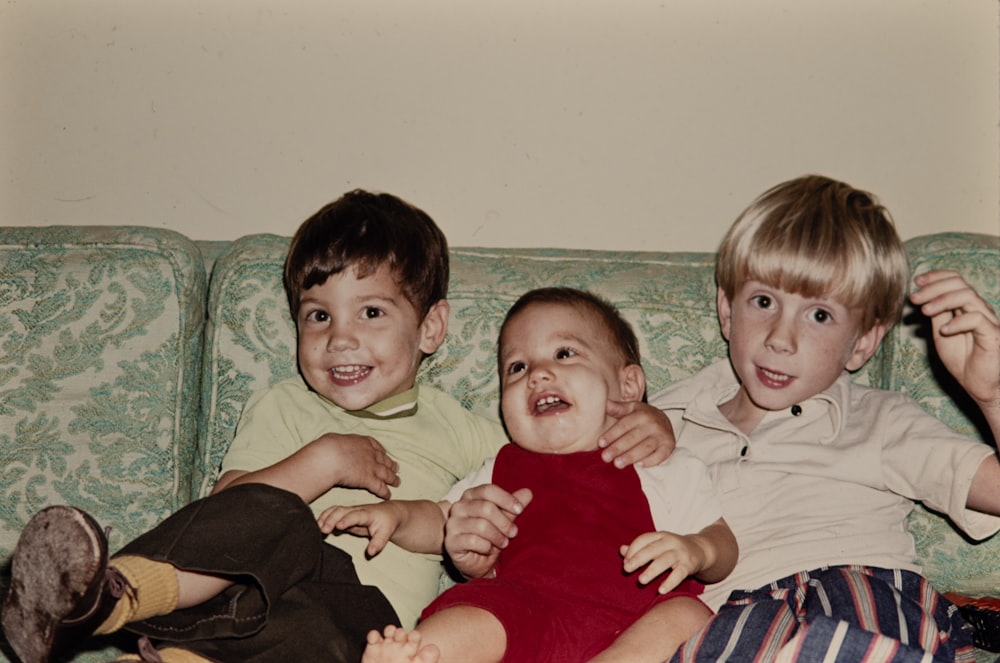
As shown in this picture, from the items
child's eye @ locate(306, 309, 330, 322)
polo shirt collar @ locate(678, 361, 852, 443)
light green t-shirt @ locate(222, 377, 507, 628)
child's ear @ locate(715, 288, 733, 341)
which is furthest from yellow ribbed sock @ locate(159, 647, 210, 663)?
child's ear @ locate(715, 288, 733, 341)

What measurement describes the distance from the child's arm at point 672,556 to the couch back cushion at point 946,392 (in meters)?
0.47

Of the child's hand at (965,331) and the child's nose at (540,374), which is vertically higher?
the child's hand at (965,331)

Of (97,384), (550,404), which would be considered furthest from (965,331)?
(97,384)

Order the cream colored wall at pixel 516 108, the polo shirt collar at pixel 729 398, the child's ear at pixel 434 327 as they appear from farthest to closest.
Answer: the cream colored wall at pixel 516 108 < the child's ear at pixel 434 327 < the polo shirt collar at pixel 729 398

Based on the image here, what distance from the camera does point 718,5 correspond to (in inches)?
89.7

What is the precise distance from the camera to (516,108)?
91.7 inches

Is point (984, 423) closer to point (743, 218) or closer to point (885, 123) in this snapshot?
point (743, 218)

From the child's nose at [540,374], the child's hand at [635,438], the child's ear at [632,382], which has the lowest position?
the child's hand at [635,438]

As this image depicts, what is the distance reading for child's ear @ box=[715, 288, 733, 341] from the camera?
1.89 metres

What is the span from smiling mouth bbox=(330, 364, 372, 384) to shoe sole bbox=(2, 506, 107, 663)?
2.03ft

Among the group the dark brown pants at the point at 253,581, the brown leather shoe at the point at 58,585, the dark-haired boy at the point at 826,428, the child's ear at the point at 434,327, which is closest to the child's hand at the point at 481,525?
the dark-haired boy at the point at 826,428

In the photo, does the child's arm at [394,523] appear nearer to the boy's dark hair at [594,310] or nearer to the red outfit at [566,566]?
the red outfit at [566,566]

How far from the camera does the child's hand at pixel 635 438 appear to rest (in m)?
1.69

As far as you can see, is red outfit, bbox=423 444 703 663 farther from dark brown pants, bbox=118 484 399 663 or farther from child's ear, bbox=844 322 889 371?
child's ear, bbox=844 322 889 371
